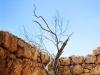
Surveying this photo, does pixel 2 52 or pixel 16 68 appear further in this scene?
pixel 16 68

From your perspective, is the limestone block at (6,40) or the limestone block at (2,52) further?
the limestone block at (6,40)

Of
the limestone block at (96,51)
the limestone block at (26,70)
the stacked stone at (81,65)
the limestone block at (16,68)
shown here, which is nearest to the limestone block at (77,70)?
the stacked stone at (81,65)

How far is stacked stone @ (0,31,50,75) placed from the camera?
380cm

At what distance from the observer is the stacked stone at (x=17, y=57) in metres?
3.80

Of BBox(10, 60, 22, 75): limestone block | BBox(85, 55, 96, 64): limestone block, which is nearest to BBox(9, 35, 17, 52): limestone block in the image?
BBox(10, 60, 22, 75): limestone block

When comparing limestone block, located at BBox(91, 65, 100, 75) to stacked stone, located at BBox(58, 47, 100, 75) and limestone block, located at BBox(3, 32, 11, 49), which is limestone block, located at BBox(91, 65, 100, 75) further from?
limestone block, located at BBox(3, 32, 11, 49)

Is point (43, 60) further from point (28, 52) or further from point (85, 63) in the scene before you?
point (85, 63)

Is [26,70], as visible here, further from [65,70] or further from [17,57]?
[65,70]

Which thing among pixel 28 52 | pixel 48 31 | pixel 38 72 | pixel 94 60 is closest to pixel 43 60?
pixel 38 72

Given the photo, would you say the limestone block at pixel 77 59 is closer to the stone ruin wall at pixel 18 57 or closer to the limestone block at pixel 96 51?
the limestone block at pixel 96 51

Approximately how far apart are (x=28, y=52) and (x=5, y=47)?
3.64ft

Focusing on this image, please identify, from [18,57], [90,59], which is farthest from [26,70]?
[90,59]

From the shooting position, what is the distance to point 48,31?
415 inches

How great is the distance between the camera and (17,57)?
436cm
